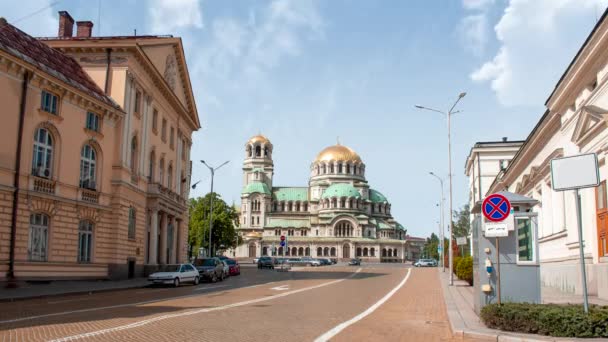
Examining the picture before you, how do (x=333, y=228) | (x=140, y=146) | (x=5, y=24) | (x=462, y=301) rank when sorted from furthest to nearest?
(x=333, y=228) → (x=140, y=146) → (x=5, y=24) → (x=462, y=301)

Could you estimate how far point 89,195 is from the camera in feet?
101

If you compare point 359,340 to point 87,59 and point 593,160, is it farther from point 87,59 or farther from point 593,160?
point 87,59

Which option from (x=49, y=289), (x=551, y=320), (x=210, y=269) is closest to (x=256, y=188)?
(x=210, y=269)

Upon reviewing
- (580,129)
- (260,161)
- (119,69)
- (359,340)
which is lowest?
(359,340)

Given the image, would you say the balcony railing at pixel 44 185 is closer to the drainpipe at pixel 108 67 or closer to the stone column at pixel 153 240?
the drainpipe at pixel 108 67

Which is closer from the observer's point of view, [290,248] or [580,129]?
[580,129]

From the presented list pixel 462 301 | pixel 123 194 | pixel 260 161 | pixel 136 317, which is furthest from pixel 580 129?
pixel 260 161

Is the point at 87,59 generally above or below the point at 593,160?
above

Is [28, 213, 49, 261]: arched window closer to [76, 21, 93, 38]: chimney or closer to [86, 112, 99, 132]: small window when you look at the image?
[86, 112, 99, 132]: small window

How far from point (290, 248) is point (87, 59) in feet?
310

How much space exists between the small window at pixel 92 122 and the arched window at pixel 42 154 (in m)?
3.05

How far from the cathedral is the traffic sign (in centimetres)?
10843

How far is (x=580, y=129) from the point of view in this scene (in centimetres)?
2208

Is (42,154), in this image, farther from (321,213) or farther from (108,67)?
(321,213)
